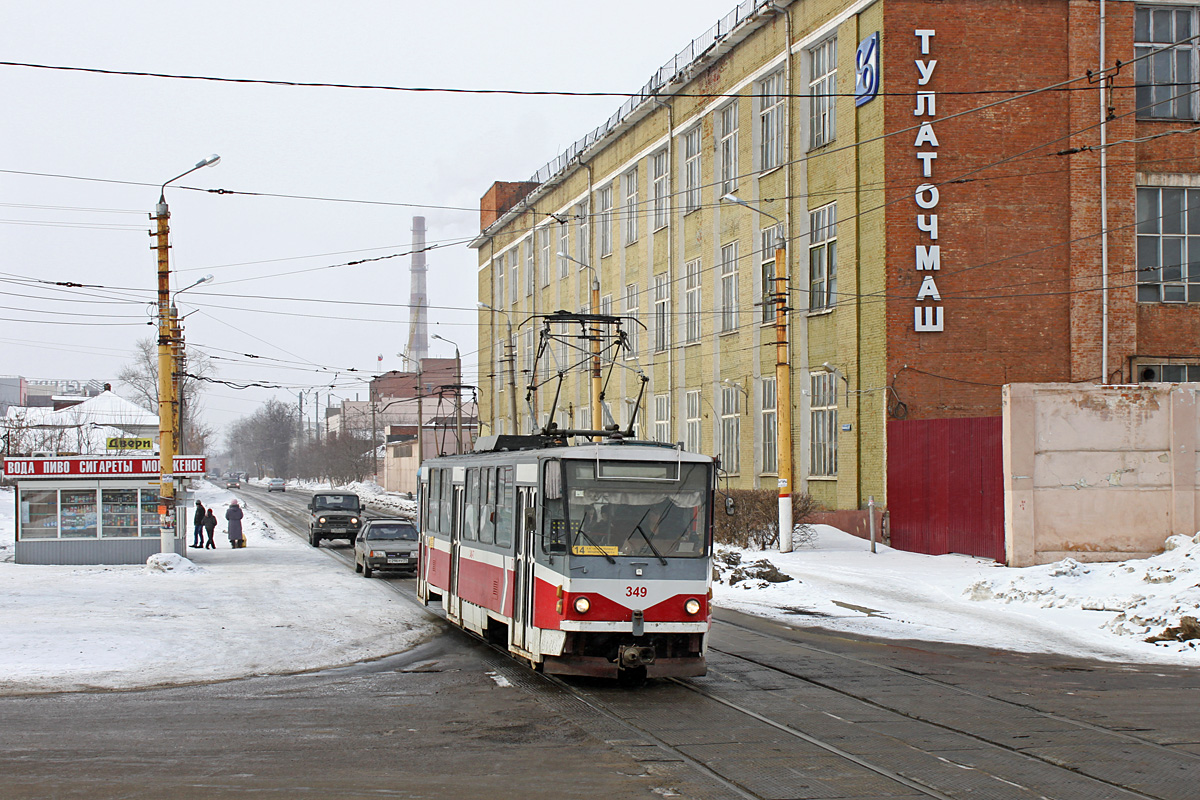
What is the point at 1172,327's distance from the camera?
3070cm

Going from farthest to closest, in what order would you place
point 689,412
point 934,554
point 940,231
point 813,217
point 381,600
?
point 689,412 → point 813,217 → point 940,231 → point 934,554 → point 381,600

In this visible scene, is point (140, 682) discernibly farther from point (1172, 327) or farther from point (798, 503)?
point (1172, 327)

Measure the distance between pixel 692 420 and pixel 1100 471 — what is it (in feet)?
71.1

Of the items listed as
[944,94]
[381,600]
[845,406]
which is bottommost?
[381,600]

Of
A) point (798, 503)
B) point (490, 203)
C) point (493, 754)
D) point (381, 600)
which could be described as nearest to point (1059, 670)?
point (493, 754)

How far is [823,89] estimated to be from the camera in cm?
3319

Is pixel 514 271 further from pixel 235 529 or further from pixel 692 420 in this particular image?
pixel 235 529

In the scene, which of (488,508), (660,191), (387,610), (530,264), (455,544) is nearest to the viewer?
(488,508)

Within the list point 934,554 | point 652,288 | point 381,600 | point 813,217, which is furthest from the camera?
point 652,288

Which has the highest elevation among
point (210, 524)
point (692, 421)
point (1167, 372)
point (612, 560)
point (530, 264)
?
point (530, 264)

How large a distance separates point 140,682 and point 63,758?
4258 mm

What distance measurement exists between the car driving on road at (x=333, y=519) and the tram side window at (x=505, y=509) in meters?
26.5

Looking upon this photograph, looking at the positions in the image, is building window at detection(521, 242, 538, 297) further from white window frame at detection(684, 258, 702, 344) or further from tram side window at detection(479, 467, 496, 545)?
tram side window at detection(479, 467, 496, 545)

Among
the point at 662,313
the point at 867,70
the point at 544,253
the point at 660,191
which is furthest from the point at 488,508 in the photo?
the point at 544,253
